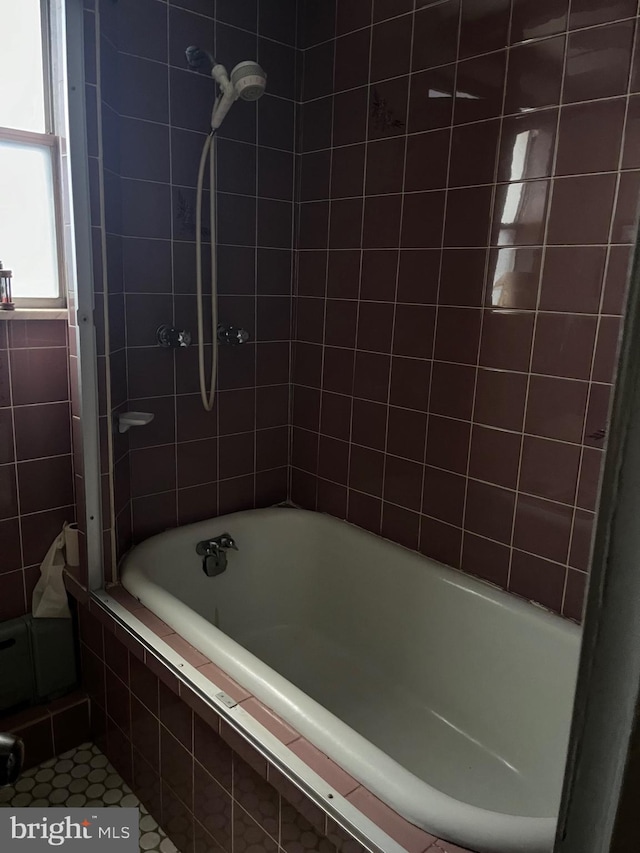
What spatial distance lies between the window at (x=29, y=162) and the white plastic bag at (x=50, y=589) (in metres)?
0.73

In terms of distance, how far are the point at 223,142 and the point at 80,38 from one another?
538mm

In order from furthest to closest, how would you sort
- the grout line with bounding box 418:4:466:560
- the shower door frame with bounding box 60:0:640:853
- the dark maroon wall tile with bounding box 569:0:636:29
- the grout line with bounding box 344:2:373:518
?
the grout line with bounding box 344:2:373:518
the grout line with bounding box 418:4:466:560
the dark maroon wall tile with bounding box 569:0:636:29
the shower door frame with bounding box 60:0:640:853

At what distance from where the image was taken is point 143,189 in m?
1.81

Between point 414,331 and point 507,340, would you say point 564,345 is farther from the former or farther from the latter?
point 414,331

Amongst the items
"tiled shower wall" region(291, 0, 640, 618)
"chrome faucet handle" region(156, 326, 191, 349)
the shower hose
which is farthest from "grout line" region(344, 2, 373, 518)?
"chrome faucet handle" region(156, 326, 191, 349)

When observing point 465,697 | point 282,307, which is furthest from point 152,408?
point 465,697

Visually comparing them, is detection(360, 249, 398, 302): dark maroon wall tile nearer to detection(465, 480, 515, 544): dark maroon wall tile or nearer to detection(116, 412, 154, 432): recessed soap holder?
detection(465, 480, 515, 544): dark maroon wall tile

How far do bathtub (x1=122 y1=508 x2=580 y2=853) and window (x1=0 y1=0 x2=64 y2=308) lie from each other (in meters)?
0.85

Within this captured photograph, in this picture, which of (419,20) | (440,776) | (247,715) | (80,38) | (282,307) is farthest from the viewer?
(282,307)

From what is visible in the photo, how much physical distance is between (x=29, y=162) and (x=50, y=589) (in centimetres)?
120

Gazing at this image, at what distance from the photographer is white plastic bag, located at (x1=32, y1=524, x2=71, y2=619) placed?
6.04 feet

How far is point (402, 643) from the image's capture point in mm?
1953

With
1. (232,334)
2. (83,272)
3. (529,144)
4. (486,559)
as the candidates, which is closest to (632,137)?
(529,144)

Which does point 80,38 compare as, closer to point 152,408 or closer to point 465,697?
point 152,408
